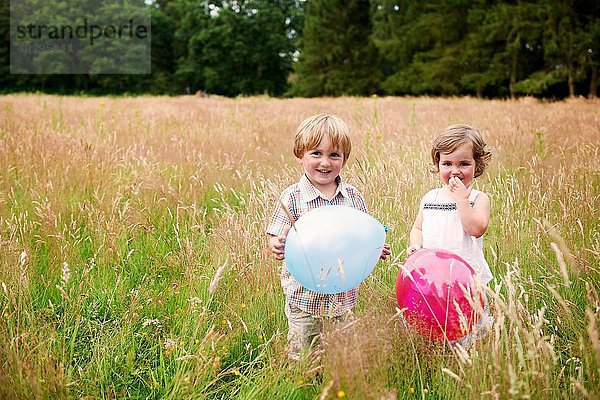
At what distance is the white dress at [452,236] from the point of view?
7.75 ft

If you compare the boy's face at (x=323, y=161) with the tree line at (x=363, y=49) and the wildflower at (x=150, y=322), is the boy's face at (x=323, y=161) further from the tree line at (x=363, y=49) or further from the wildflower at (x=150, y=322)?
the tree line at (x=363, y=49)

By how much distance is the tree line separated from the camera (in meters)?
24.9

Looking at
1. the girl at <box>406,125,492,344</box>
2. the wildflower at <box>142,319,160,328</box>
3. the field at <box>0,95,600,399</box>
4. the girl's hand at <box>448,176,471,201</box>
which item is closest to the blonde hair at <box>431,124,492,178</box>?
the girl at <box>406,125,492,344</box>

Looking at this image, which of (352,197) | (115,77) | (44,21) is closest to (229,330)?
(352,197)

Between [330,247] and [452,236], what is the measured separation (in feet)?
2.79

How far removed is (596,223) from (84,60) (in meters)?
51.4

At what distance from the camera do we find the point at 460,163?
237cm

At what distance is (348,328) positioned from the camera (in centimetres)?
181

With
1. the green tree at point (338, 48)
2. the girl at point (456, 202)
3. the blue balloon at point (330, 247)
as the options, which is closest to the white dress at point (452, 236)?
the girl at point (456, 202)

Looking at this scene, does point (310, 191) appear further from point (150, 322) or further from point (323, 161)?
point (150, 322)

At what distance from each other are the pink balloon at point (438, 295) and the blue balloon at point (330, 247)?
0.25m


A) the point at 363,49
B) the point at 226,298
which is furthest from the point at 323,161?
the point at 363,49

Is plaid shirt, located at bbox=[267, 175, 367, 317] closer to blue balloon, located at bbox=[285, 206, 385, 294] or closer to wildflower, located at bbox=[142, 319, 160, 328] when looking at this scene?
blue balloon, located at bbox=[285, 206, 385, 294]

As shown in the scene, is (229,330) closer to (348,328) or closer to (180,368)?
(180,368)
